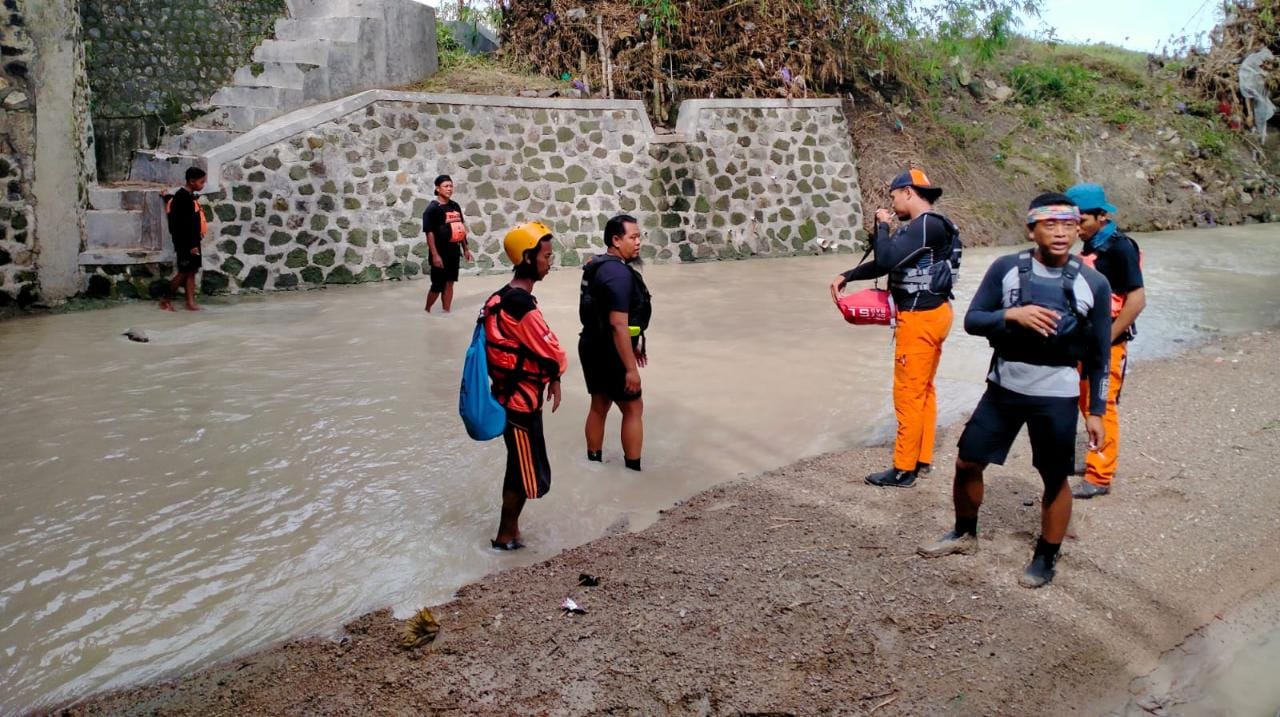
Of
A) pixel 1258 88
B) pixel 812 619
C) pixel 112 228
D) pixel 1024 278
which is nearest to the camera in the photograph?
pixel 812 619

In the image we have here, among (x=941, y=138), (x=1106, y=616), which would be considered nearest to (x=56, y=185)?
(x=1106, y=616)

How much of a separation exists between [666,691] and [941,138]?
51.4 feet

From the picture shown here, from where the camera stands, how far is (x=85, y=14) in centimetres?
1309

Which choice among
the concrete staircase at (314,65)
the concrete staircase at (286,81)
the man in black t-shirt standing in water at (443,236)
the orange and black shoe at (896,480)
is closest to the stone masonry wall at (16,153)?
the concrete staircase at (286,81)

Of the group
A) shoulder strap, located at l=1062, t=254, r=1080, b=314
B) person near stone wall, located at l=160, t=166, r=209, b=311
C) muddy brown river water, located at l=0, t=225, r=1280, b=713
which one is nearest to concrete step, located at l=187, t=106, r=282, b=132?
person near stone wall, located at l=160, t=166, r=209, b=311

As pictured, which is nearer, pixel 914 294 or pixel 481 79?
pixel 914 294

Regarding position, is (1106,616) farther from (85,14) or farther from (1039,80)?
(1039,80)

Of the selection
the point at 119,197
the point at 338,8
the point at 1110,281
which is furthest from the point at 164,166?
the point at 1110,281

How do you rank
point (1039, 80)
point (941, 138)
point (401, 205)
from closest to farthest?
point (401, 205), point (941, 138), point (1039, 80)

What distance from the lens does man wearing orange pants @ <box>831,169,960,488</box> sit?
17.6 feet

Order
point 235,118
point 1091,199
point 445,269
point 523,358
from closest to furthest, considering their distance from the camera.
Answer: point 523,358, point 1091,199, point 445,269, point 235,118

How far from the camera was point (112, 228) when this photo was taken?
11.1m

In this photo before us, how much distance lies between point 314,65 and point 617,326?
9.92 metres

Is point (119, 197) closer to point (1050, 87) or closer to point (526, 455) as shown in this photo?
point (526, 455)
